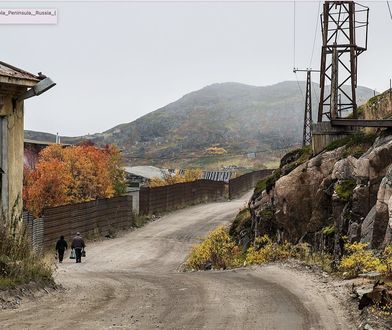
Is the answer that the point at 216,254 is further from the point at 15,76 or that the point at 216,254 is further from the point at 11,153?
the point at 15,76

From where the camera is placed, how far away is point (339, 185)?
16.1 meters

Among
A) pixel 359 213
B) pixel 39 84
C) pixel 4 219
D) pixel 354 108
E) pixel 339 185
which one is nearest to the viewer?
pixel 4 219

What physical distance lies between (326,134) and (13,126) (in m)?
12.1

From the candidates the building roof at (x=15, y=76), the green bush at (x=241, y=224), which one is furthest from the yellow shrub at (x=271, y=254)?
the building roof at (x=15, y=76)

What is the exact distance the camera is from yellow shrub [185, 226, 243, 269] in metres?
19.9

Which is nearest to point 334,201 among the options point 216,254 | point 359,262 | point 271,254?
point 271,254

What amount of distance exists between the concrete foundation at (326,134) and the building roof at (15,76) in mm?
11450

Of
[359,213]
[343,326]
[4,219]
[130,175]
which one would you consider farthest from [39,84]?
[130,175]

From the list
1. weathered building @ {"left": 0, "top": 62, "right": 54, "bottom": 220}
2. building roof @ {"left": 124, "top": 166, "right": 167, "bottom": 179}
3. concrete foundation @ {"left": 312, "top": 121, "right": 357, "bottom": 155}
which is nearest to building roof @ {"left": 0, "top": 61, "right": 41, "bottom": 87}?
weathered building @ {"left": 0, "top": 62, "right": 54, "bottom": 220}

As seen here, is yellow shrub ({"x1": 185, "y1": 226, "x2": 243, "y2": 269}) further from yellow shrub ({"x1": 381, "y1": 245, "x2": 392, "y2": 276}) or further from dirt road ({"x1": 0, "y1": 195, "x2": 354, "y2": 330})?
yellow shrub ({"x1": 381, "y1": 245, "x2": 392, "y2": 276})

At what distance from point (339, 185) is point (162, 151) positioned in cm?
13060

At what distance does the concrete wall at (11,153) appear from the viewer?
11.6 m

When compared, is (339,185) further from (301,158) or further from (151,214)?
(151,214)

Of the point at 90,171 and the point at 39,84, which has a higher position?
the point at 39,84
